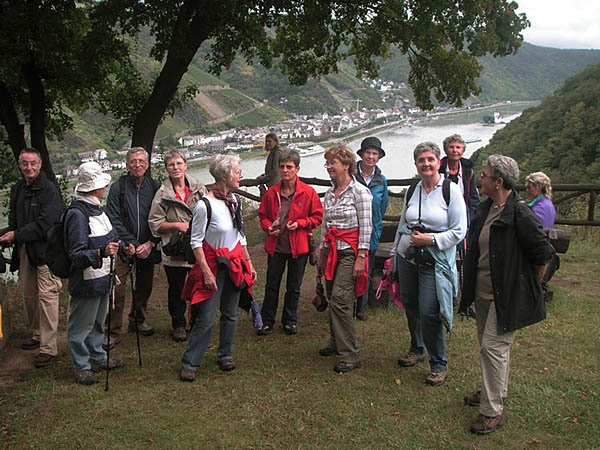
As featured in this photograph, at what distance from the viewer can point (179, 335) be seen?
487 cm

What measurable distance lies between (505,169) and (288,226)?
206 cm

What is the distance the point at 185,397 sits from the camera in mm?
3697

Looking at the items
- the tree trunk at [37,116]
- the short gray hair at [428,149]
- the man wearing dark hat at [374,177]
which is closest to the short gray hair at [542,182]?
the man wearing dark hat at [374,177]

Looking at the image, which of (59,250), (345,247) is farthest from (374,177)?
(59,250)

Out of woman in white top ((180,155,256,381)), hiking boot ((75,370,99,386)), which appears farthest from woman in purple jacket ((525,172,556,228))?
hiking boot ((75,370,99,386))

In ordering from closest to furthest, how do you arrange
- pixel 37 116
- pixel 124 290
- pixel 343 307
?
pixel 343 307 → pixel 124 290 → pixel 37 116

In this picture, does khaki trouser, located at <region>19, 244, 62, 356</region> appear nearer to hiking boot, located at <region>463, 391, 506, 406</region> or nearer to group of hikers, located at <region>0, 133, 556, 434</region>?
group of hikers, located at <region>0, 133, 556, 434</region>

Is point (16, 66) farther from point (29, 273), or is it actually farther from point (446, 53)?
point (446, 53)

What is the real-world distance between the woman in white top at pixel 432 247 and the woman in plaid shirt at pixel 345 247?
1.03 feet

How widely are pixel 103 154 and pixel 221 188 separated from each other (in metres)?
8.47

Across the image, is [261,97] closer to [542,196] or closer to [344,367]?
[542,196]

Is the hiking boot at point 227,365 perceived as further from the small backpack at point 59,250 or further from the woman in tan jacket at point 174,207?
the small backpack at point 59,250

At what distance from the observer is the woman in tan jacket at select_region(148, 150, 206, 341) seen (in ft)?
15.0

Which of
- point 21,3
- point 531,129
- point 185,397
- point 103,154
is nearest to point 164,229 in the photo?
point 185,397
